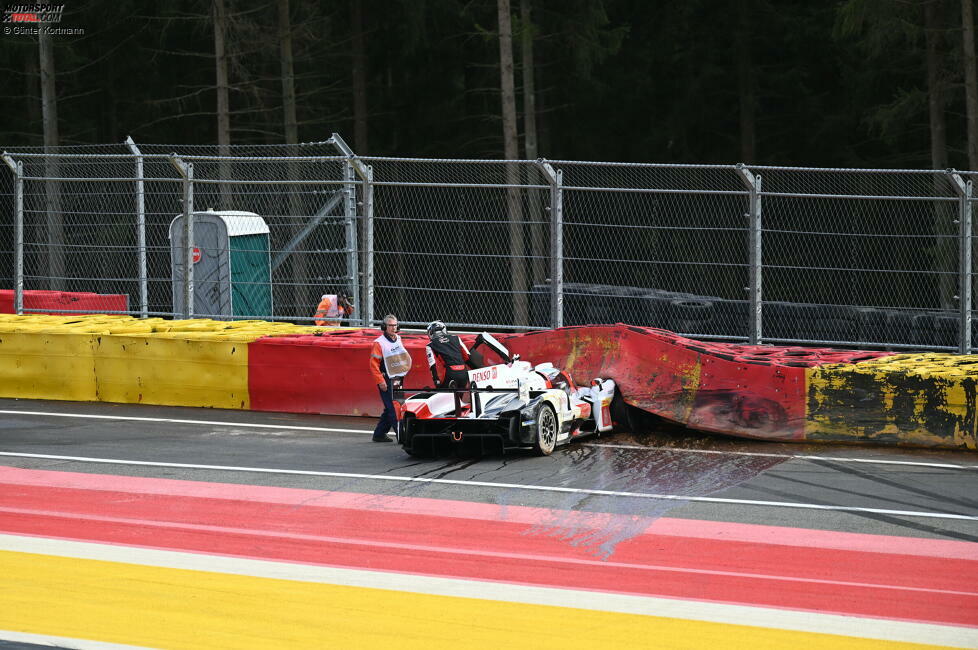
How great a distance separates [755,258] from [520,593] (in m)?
7.75

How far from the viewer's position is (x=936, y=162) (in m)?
30.4

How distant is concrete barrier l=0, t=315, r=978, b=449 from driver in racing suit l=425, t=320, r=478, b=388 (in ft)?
4.86

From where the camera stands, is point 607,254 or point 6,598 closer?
point 6,598

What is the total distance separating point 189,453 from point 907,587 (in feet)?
26.0

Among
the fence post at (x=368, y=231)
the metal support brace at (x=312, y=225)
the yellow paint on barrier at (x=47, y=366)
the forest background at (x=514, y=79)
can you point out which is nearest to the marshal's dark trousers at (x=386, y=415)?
the fence post at (x=368, y=231)

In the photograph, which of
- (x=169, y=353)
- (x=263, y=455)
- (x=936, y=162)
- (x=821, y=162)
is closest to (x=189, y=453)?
(x=263, y=455)

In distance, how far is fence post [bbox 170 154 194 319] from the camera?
1839 centimetres

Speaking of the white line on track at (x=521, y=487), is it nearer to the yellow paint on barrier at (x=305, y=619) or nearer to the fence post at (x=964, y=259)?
the yellow paint on barrier at (x=305, y=619)

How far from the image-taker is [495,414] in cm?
1316

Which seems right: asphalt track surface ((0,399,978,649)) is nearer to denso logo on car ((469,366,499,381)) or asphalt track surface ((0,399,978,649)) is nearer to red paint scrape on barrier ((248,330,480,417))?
red paint scrape on barrier ((248,330,480,417))

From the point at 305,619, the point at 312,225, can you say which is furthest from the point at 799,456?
the point at 312,225

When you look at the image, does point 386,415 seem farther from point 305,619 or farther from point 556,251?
point 305,619

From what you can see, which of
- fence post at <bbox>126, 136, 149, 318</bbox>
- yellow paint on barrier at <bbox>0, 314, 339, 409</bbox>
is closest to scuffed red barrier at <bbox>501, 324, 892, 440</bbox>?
yellow paint on barrier at <bbox>0, 314, 339, 409</bbox>

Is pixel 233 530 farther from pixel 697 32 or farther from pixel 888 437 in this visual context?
pixel 697 32
